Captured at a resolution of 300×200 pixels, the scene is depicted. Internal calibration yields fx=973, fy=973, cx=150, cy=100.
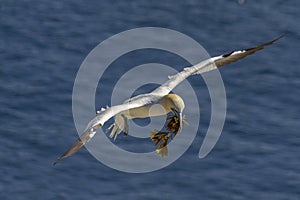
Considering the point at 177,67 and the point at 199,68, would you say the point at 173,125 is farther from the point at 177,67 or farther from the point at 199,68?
the point at 177,67

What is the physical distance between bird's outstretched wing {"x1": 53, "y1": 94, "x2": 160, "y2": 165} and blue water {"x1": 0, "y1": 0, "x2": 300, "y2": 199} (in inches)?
514

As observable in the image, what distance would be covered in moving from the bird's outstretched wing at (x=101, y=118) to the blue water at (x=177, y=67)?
13062 mm

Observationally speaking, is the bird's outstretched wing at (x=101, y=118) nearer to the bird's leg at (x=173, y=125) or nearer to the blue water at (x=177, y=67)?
the bird's leg at (x=173, y=125)

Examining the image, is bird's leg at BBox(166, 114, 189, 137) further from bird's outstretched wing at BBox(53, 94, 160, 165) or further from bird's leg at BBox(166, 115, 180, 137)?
bird's outstretched wing at BBox(53, 94, 160, 165)

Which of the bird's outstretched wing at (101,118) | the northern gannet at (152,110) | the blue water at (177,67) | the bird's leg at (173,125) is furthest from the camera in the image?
the blue water at (177,67)

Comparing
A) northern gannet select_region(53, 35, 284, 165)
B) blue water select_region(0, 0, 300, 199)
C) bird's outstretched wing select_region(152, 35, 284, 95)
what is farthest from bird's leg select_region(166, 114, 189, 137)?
blue water select_region(0, 0, 300, 199)

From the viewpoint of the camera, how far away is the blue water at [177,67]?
3662 cm

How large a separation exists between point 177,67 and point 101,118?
18938mm

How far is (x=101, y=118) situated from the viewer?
22062mm

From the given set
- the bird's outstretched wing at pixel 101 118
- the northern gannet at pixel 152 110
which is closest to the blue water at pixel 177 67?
the northern gannet at pixel 152 110

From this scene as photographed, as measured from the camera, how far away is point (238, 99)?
40.2 metres

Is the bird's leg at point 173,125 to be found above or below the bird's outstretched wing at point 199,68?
below

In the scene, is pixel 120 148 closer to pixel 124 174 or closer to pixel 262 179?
pixel 124 174

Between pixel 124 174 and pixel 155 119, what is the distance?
7.95 ft
